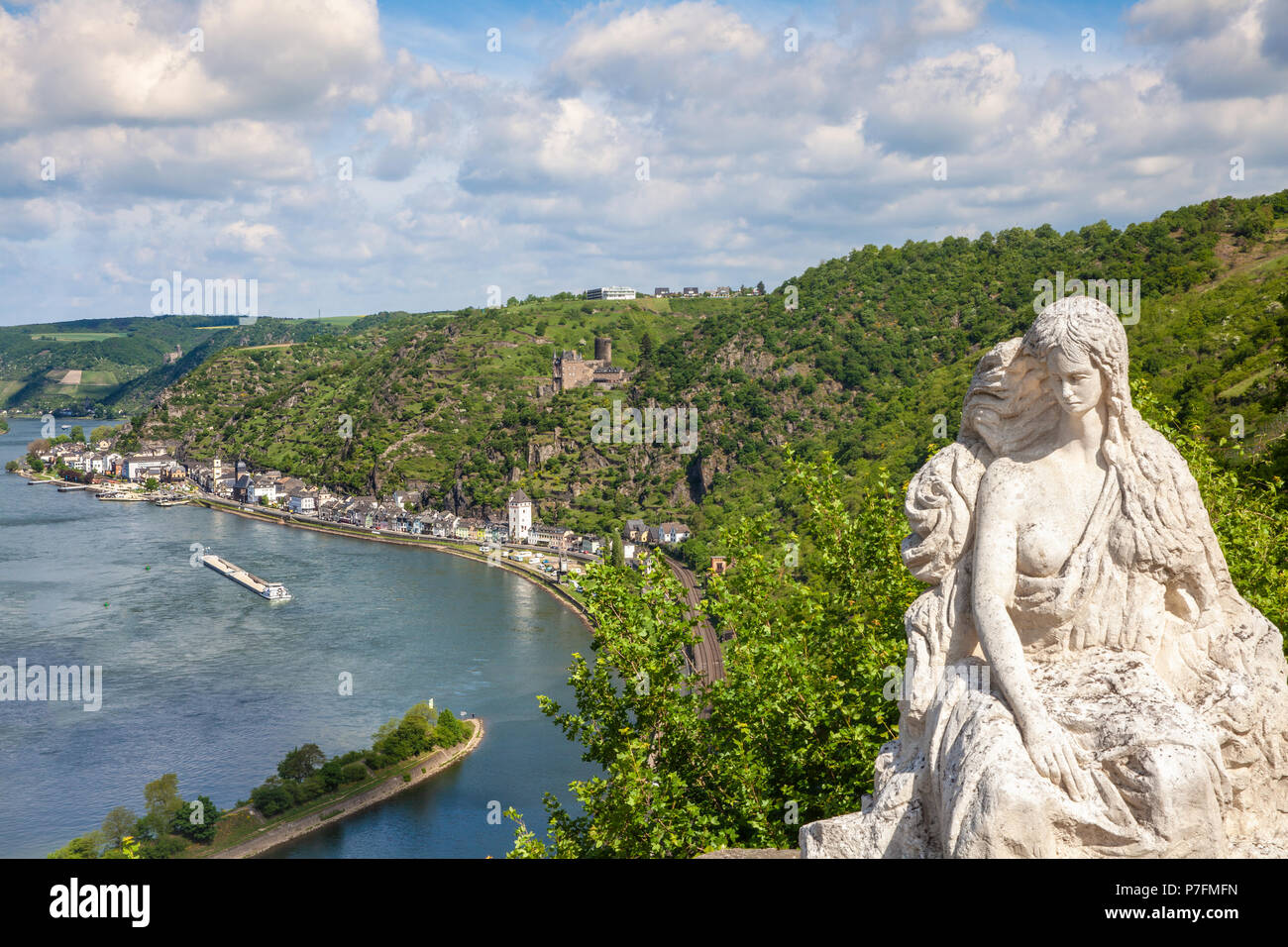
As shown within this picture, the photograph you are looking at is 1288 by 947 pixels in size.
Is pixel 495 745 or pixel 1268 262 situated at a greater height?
pixel 1268 262

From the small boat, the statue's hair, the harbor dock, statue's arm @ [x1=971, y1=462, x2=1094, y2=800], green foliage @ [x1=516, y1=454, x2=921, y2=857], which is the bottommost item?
the harbor dock

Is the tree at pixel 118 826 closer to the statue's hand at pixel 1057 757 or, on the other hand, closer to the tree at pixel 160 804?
the tree at pixel 160 804

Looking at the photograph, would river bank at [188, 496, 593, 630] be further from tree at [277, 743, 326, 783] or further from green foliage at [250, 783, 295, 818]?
green foliage at [250, 783, 295, 818]

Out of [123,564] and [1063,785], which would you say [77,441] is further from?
[1063,785]

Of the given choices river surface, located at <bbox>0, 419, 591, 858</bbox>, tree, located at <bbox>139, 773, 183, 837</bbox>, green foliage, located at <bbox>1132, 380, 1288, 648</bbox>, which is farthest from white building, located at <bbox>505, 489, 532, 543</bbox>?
green foliage, located at <bbox>1132, 380, 1288, 648</bbox>

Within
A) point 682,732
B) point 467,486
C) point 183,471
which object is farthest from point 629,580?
point 183,471

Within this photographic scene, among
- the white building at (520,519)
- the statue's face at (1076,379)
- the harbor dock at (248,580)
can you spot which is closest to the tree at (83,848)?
the statue's face at (1076,379)
